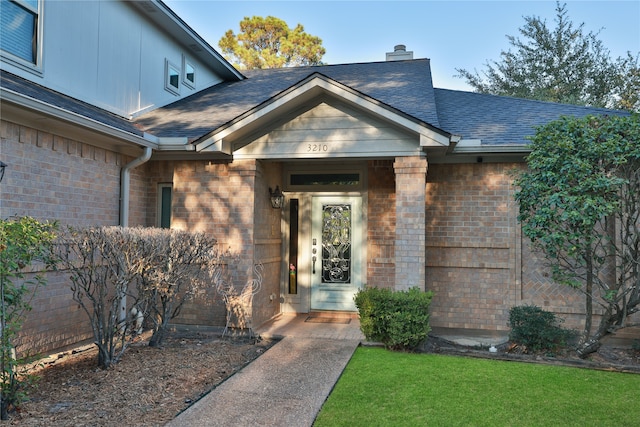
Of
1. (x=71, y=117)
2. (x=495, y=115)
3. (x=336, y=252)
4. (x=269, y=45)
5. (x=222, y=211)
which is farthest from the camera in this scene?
(x=269, y=45)

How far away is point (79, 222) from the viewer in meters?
6.52

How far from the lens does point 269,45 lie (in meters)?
27.6

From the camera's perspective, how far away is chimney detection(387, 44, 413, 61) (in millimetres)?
12156

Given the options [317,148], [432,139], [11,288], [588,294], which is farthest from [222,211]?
[588,294]

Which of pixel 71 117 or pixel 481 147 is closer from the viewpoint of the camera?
pixel 71 117

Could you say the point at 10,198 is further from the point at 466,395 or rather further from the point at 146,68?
the point at 466,395

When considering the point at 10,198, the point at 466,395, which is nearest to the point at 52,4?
the point at 10,198

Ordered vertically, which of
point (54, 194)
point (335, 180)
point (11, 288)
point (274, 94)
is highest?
point (274, 94)

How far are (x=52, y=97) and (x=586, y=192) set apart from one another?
741 centimetres

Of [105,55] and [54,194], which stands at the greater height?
[105,55]

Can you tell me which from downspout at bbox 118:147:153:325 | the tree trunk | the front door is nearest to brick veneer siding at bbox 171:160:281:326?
downspout at bbox 118:147:153:325

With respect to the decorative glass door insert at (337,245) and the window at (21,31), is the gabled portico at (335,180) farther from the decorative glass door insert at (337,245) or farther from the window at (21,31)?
the window at (21,31)

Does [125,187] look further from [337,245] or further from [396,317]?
[396,317]

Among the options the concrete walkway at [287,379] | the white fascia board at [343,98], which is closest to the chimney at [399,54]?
the white fascia board at [343,98]
